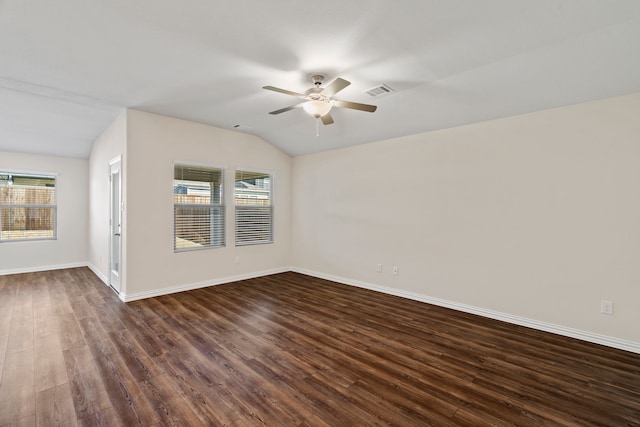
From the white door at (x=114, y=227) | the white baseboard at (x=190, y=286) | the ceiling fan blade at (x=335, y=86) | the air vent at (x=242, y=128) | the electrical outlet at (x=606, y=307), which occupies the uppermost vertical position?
the air vent at (x=242, y=128)

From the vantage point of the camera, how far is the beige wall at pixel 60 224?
584cm

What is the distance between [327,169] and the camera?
5.80 meters

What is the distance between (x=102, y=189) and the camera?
5484 mm

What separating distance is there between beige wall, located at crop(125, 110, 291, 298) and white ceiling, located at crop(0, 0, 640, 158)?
20.7 inches

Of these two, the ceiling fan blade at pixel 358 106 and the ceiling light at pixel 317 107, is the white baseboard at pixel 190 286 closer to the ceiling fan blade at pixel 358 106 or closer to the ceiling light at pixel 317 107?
the ceiling light at pixel 317 107

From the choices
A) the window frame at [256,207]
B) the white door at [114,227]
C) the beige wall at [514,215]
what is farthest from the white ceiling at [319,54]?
the window frame at [256,207]

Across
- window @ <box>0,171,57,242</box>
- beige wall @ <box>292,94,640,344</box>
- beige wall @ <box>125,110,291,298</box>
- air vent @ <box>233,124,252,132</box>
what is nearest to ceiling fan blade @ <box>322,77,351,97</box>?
beige wall @ <box>292,94,640,344</box>

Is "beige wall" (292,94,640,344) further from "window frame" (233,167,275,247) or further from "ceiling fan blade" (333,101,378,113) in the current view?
"ceiling fan blade" (333,101,378,113)

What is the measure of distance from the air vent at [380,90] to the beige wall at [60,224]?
6.67m

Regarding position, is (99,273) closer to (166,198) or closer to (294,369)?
(166,198)

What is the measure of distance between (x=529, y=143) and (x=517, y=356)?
7.85 ft

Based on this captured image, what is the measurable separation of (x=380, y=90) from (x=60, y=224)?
7.14 m

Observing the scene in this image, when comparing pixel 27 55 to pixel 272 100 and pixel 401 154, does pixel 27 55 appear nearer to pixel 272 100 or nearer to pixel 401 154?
pixel 272 100

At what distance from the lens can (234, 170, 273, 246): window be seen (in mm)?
5617
